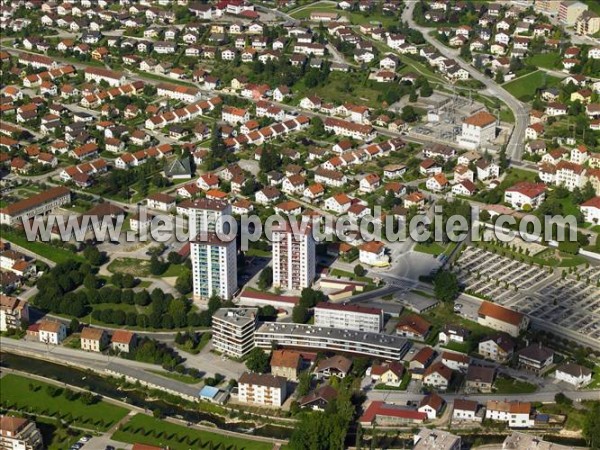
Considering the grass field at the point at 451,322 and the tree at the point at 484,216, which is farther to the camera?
the tree at the point at 484,216

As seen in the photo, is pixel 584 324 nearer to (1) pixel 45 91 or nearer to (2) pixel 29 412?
(2) pixel 29 412

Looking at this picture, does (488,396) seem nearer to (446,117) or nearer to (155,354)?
(155,354)

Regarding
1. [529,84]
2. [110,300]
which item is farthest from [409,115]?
[110,300]

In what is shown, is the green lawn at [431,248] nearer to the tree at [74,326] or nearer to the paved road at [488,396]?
the paved road at [488,396]

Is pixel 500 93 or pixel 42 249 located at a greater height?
pixel 500 93

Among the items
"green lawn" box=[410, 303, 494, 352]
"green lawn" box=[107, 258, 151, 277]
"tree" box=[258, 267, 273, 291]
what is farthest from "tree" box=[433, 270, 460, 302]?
"green lawn" box=[107, 258, 151, 277]

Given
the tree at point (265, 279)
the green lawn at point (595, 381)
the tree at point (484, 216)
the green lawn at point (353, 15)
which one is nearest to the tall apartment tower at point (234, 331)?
the tree at point (265, 279)
